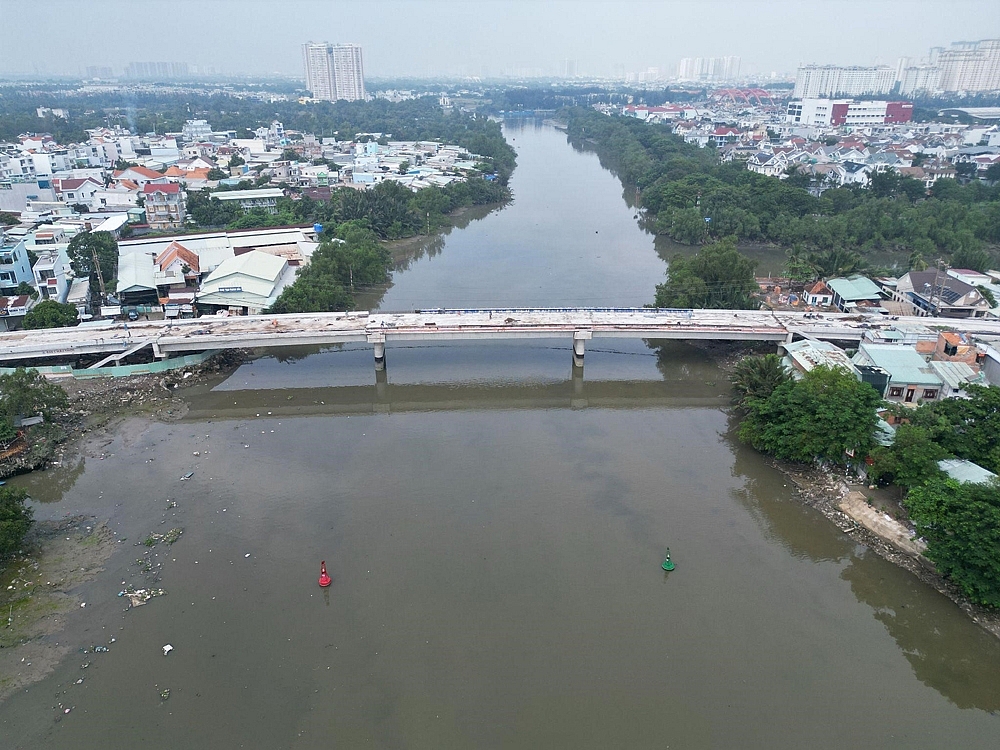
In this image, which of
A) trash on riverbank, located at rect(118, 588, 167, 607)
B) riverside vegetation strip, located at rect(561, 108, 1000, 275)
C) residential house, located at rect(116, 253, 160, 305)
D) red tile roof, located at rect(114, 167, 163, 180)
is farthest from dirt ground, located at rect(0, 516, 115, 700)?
red tile roof, located at rect(114, 167, 163, 180)

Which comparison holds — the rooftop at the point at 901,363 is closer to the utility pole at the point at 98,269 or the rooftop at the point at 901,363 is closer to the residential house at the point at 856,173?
the utility pole at the point at 98,269

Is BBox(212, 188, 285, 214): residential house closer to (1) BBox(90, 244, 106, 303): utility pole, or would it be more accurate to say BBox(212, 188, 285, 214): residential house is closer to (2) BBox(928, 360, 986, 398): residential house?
(1) BBox(90, 244, 106, 303): utility pole

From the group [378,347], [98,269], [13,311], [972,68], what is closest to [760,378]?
[378,347]

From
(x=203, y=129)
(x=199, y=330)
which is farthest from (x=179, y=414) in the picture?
(x=203, y=129)

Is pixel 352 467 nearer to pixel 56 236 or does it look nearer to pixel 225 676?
pixel 225 676

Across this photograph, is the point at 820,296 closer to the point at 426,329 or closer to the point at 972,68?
the point at 426,329

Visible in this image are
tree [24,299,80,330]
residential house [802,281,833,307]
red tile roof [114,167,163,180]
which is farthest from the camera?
red tile roof [114,167,163,180]
